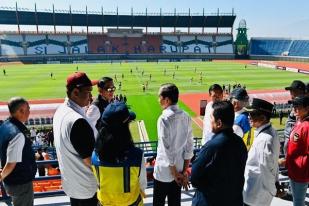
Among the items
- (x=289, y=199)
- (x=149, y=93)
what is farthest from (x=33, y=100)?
(x=289, y=199)

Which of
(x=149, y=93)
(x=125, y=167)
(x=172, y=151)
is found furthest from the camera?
(x=149, y=93)

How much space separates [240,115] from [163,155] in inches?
51.8

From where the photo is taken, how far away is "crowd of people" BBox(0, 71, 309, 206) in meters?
2.92

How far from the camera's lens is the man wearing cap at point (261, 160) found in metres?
3.50

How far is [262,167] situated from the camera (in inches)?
139

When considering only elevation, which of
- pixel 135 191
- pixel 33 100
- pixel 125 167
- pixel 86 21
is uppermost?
pixel 86 21

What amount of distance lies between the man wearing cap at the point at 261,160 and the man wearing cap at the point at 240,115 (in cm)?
62

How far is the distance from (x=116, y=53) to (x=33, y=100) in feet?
186

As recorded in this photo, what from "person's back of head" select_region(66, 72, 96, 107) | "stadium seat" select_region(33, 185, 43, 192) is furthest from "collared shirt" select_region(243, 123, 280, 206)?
"stadium seat" select_region(33, 185, 43, 192)

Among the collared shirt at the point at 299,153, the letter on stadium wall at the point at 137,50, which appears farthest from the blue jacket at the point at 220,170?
the letter on stadium wall at the point at 137,50

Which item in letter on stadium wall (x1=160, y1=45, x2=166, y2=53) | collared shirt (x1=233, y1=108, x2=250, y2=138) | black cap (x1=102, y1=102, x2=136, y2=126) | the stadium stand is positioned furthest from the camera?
letter on stadium wall (x1=160, y1=45, x2=166, y2=53)

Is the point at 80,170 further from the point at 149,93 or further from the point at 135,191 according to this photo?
the point at 149,93

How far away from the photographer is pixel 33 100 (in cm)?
2806

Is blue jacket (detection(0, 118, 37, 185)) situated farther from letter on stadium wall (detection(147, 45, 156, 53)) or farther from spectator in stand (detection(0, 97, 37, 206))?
letter on stadium wall (detection(147, 45, 156, 53))
